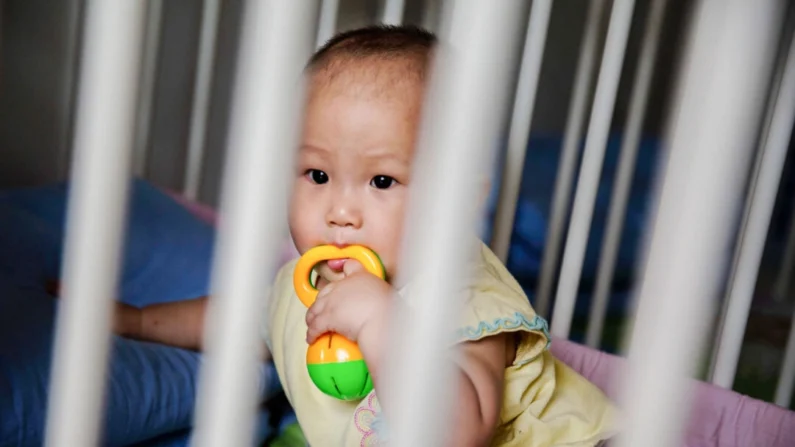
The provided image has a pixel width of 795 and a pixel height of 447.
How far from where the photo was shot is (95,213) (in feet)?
1.20

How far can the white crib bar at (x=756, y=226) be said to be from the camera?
0.87 metres

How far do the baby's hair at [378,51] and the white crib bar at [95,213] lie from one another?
0.78ft

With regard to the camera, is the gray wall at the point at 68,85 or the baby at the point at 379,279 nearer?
the baby at the point at 379,279

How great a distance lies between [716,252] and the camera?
0.30m

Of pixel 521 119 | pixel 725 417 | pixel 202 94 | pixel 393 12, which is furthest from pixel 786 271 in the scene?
pixel 202 94

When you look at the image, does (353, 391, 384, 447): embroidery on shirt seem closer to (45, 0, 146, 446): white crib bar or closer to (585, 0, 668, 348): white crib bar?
(45, 0, 146, 446): white crib bar

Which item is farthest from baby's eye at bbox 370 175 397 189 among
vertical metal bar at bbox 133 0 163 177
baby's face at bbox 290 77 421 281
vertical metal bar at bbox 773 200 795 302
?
vertical metal bar at bbox 773 200 795 302

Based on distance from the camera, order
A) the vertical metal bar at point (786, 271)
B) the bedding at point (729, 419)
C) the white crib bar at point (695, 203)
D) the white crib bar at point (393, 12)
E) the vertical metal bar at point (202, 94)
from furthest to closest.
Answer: the vertical metal bar at point (786, 271) < the vertical metal bar at point (202, 94) < the white crib bar at point (393, 12) < the bedding at point (729, 419) < the white crib bar at point (695, 203)

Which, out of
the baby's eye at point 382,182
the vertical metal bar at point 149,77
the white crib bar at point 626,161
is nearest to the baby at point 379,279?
the baby's eye at point 382,182

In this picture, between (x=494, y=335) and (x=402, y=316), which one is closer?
(x=402, y=316)

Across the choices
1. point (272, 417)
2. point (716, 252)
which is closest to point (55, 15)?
point (272, 417)

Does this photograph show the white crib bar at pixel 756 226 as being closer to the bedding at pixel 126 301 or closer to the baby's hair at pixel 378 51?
the baby's hair at pixel 378 51

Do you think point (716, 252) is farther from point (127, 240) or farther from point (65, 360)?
point (127, 240)

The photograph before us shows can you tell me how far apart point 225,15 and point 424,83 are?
0.82 meters
